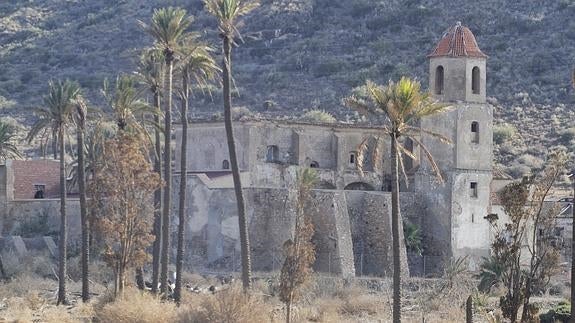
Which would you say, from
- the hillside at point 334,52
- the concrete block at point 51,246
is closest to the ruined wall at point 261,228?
the concrete block at point 51,246

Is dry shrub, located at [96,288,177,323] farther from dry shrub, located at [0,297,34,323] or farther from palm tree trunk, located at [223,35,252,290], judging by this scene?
palm tree trunk, located at [223,35,252,290]

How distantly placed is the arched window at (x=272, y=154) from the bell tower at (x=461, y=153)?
6.48 m

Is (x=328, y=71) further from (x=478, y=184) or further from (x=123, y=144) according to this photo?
(x=123, y=144)

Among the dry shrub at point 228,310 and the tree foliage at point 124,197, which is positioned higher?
the tree foliage at point 124,197

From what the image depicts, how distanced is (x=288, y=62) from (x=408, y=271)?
4618cm

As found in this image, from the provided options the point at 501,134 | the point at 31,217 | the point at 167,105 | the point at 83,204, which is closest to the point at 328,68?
the point at 501,134

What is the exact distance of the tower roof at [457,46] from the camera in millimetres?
73688

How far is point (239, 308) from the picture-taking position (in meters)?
50.1

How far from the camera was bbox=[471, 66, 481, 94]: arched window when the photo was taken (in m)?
74.1

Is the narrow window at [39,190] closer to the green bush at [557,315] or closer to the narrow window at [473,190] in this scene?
the narrow window at [473,190]

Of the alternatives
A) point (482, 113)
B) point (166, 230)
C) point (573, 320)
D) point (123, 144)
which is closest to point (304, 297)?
point (166, 230)

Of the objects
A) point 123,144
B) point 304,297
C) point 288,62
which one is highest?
point 288,62

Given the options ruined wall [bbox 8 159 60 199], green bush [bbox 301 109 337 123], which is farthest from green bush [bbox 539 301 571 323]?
green bush [bbox 301 109 337 123]

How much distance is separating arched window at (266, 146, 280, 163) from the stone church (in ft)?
0.14
